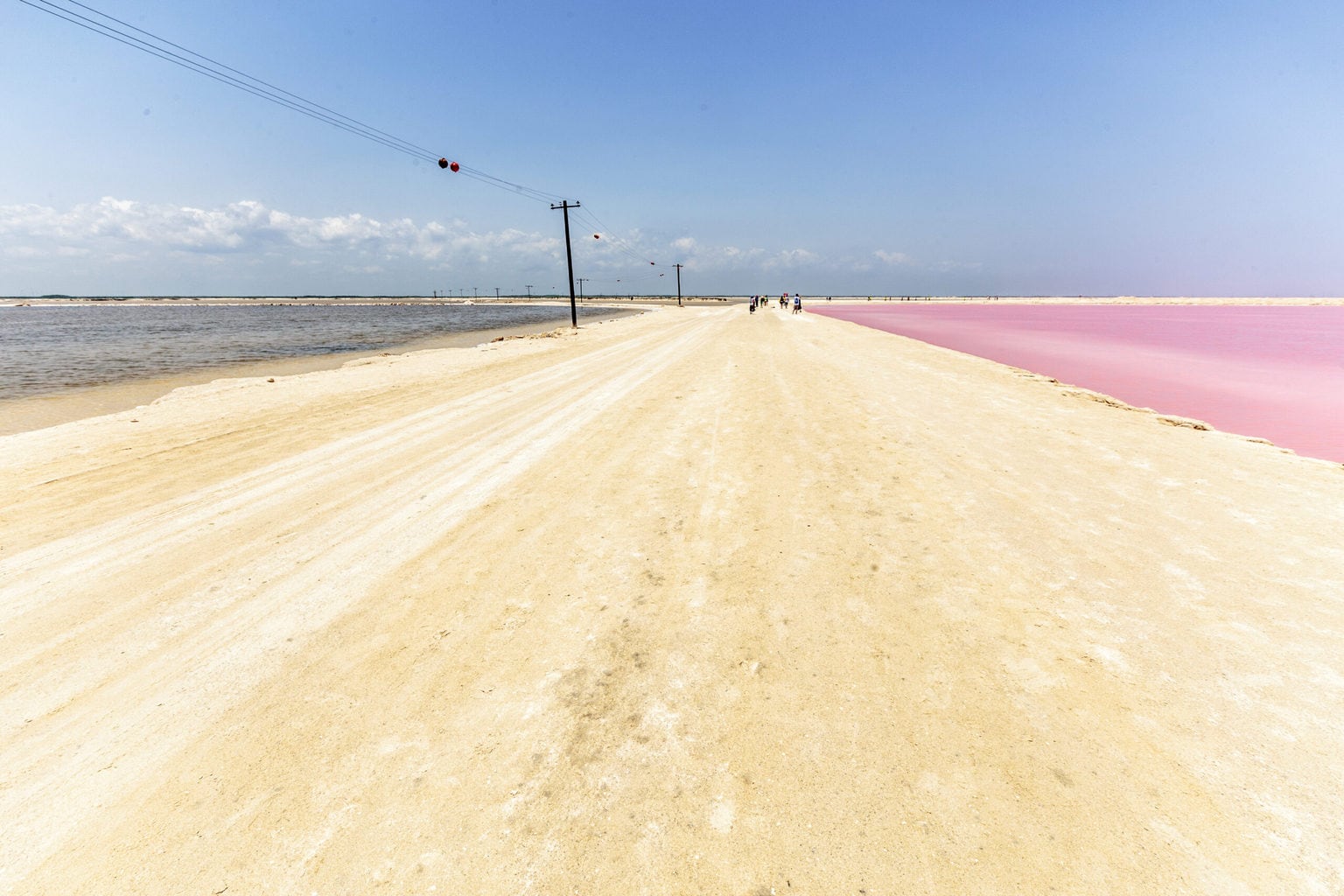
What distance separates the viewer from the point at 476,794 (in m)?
2.64

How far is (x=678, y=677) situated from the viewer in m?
3.44

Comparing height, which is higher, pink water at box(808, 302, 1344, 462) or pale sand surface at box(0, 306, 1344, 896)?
pale sand surface at box(0, 306, 1344, 896)

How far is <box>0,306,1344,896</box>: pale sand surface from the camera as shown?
93.2 inches

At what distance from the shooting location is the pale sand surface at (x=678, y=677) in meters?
2.37

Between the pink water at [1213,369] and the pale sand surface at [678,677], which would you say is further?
the pink water at [1213,369]

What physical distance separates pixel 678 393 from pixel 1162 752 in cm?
1006

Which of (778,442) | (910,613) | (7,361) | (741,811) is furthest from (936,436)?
(7,361)

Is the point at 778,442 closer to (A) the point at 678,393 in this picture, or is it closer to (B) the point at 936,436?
(B) the point at 936,436

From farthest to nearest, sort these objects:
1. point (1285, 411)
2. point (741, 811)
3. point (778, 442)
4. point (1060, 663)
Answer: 1. point (1285, 411)
2. point (778, 442)
3. point (1060, 663)
4. point (741, 811)

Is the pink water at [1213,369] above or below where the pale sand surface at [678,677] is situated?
below

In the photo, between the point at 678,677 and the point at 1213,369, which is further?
the point at 1213,369

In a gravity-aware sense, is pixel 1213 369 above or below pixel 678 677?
below

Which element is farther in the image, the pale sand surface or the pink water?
the pink water

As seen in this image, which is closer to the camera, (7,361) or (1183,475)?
(1183,475)
